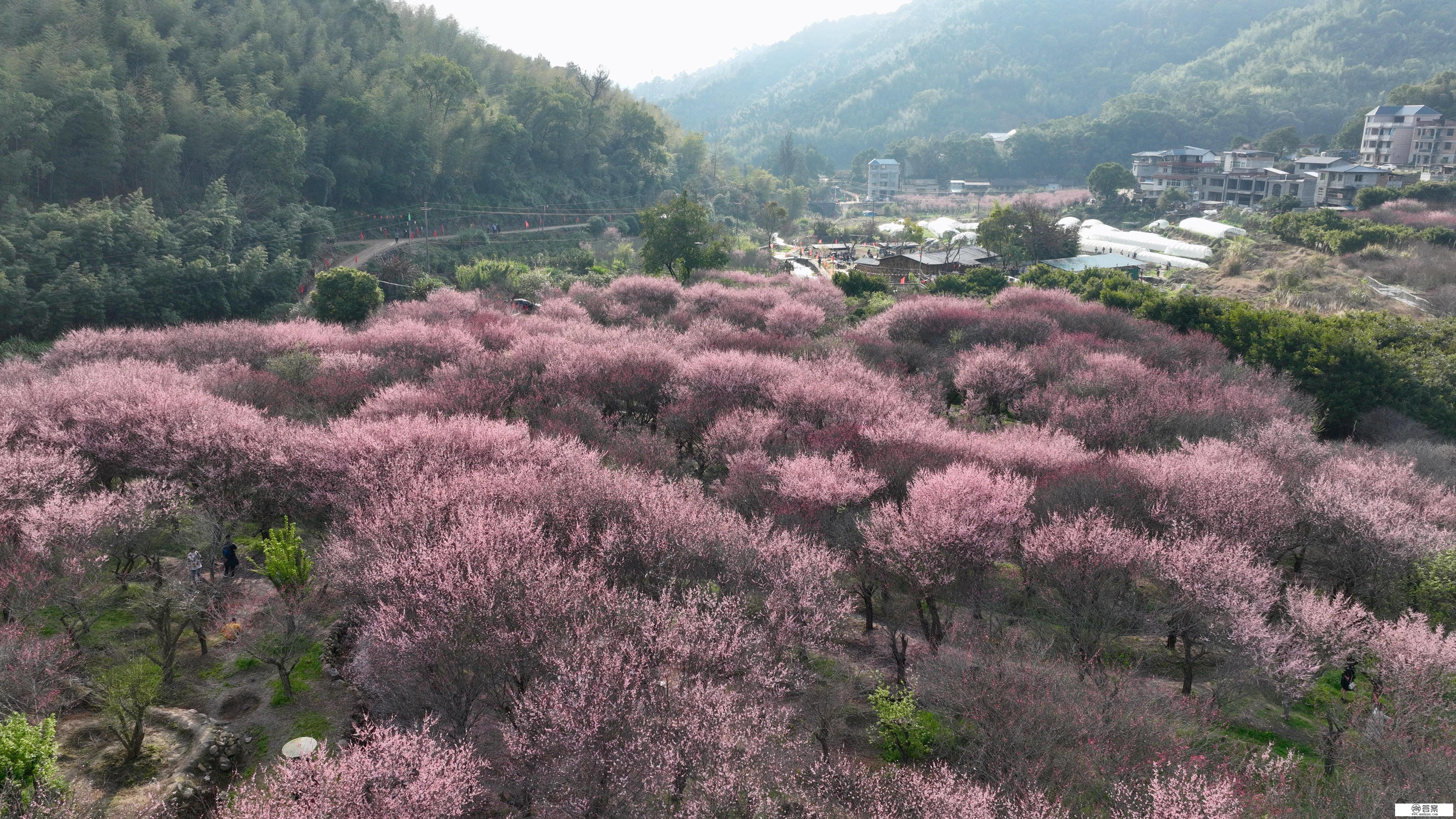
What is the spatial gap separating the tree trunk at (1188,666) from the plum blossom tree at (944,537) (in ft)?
10.9

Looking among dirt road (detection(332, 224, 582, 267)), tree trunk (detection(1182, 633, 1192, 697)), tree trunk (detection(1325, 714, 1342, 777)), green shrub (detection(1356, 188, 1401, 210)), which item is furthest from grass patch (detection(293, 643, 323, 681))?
green shrub (detection(1356, 188, 1401, 210))

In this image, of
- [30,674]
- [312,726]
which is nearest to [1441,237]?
[312,726]

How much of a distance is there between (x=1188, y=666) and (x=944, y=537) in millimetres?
5058

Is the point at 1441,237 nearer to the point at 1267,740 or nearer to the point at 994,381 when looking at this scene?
the point at 994,381

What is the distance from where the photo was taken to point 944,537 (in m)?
13.1

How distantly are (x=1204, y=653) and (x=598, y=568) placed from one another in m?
12.1

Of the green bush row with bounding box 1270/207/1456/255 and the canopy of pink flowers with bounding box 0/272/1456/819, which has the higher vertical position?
the green bush row with bounding box 1270/207/1456/255

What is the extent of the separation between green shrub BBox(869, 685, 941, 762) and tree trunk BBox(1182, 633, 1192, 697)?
4.96 m

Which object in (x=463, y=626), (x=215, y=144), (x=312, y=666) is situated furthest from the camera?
(x=215, y=144)

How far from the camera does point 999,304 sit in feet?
122

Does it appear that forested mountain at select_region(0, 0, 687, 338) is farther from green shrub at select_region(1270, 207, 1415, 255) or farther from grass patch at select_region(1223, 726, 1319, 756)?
green shrub at select_region(1270, 207, 1415, 255)

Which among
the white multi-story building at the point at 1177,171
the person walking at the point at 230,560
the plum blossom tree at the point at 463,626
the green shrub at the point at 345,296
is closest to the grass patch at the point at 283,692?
the plum blossom tree at the point at 463,626

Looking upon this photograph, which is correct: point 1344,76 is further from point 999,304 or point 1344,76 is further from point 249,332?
point 249,332

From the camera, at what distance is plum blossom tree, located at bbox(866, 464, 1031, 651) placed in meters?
13.1
